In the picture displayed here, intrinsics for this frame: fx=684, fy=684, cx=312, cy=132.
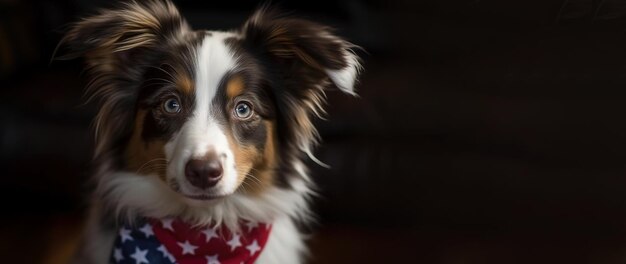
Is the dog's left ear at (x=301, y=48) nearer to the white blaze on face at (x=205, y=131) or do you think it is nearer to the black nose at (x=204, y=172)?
the white blaze on face at (x=205, y=131)

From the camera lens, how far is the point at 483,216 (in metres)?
1.87

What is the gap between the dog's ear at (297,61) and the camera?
4.85ft

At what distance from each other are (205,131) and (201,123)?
25 millimetres

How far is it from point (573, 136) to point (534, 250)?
0.34 metres

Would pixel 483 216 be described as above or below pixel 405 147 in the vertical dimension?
below

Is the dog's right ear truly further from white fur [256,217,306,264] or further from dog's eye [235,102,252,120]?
white fur [256,217,306,264]

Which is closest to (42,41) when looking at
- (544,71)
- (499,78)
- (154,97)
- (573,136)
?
(154,97)

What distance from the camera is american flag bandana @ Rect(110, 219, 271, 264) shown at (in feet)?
5.10

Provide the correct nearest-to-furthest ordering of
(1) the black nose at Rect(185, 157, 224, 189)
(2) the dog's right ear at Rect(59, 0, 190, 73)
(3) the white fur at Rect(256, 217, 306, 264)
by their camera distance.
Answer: (1) the black nose at Rect(185, 157, 224, 189) → (2) the dog's right ear at Rect(59, 0, 190, 73) → (3) the white fur at Rect(256, 217, 306, 264)

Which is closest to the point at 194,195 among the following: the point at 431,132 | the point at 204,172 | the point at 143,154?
the point at 204,172

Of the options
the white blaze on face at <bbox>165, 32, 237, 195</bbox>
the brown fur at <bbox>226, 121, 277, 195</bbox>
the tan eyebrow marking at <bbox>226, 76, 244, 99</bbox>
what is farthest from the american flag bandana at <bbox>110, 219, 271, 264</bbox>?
the tan eyebrow marking at <bbox>226, 76, 244, 99</bbox>

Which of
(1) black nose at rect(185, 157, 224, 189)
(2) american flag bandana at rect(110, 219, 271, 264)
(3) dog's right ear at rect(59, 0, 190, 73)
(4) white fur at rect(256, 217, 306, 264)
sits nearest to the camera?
(1) black nose at rect(185, 157, 224, 189)

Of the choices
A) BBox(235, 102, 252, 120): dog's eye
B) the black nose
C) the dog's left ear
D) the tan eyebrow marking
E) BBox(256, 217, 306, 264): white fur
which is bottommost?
BBox(256, 217, 306, 264): white fur

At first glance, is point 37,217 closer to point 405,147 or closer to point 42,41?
point 42,41
